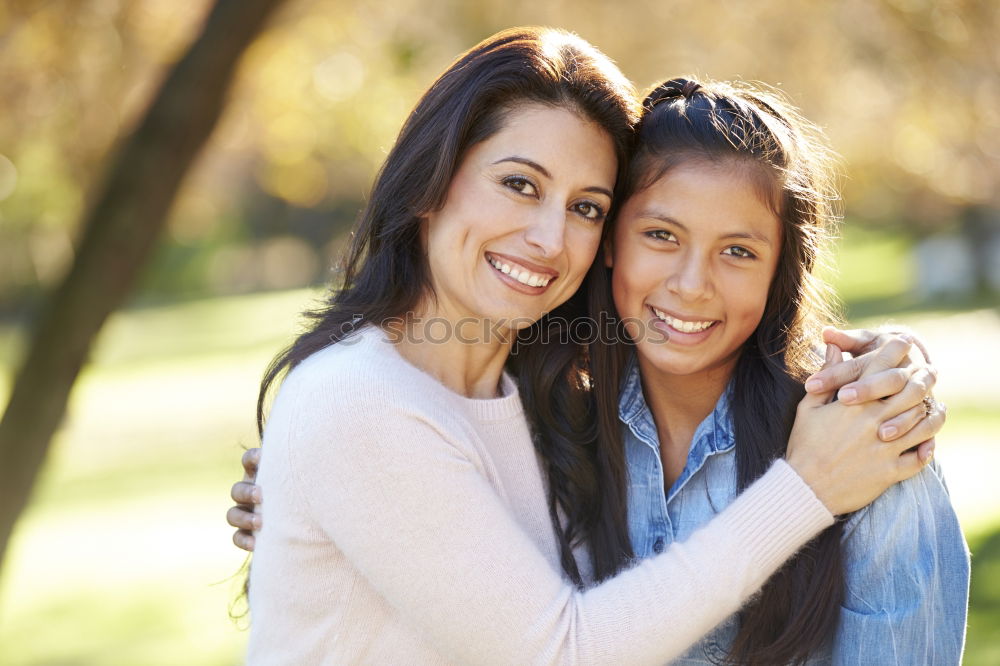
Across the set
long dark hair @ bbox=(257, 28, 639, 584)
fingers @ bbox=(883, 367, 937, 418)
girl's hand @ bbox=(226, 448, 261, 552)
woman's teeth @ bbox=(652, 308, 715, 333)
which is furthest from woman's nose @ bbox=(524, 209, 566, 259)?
girl's hand @ bbox=(226, 448, 261, 552)

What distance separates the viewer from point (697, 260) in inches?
107

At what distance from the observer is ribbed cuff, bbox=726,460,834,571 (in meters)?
2.37

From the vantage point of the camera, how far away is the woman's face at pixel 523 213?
262 cm

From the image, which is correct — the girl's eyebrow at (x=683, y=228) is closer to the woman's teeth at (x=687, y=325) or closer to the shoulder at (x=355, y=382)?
the woman's teeth at (x=687, y=325)

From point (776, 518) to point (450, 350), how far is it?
0.92 m

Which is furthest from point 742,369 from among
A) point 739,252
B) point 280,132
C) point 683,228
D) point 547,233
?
point 280,132

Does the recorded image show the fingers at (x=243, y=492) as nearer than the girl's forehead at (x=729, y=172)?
No

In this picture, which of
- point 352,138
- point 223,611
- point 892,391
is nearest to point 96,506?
point 223,611

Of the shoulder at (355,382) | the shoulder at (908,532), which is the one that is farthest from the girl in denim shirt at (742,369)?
the shoulder at (355,382)

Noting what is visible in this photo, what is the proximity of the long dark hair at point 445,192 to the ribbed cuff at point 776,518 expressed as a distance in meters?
0.48

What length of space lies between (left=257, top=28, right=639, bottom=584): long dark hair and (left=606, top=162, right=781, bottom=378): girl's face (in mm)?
166

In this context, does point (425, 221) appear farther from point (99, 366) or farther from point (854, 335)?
point (99, 366)

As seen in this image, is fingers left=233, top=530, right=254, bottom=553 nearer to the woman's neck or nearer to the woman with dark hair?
the woman with dark hair

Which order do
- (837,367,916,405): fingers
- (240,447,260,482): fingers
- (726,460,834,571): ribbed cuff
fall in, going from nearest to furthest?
(726,460,834,571): ribbed cuff, (837,367,916,405): fingers, (240,447,260,482): fingers
